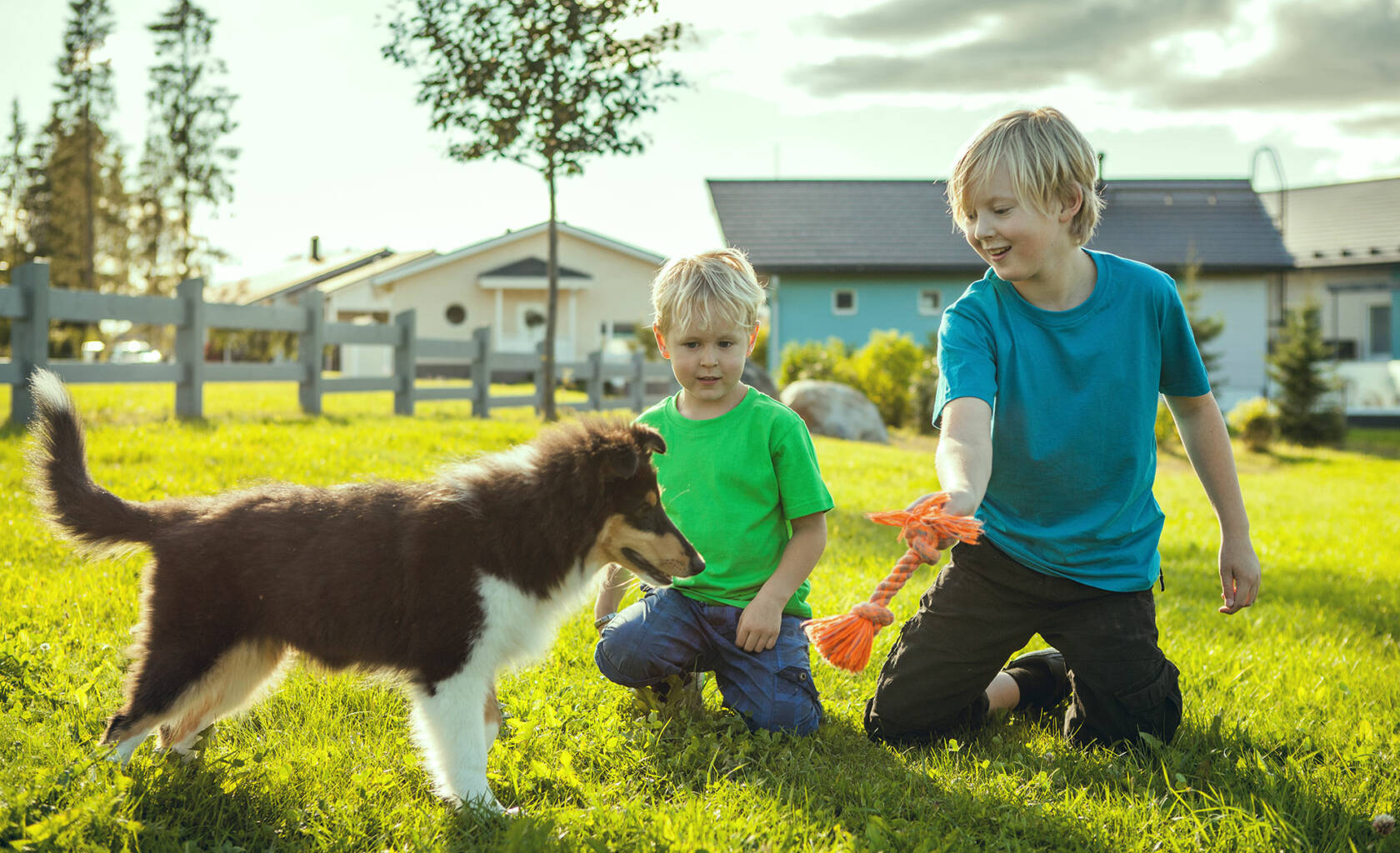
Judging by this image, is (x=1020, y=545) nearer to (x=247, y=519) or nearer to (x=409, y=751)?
(x=409, y=751)

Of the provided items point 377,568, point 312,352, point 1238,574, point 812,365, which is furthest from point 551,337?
point 1238,574

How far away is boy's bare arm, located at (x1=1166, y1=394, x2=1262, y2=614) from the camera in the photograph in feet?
12.0

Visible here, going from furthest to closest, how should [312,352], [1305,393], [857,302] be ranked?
1. [857,302]
2. [1305,393]
3. [312,352]

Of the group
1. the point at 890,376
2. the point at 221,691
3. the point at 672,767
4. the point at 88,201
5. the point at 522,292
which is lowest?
the point at 672,767

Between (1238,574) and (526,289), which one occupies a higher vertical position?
(526,289)

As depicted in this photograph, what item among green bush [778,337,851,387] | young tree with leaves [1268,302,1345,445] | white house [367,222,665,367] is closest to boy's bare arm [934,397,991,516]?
green bush [778,337,851,387]

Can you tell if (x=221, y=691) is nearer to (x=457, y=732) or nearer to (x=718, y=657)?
(x=457, y=732)

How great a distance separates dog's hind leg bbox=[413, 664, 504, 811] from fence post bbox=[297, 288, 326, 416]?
1078 cm

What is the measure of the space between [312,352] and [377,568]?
37.1 feet

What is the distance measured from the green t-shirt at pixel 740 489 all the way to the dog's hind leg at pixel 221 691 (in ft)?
5.05

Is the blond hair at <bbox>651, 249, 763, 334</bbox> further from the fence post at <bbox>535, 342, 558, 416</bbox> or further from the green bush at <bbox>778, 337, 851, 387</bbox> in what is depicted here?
the green bush at <bbox>778, 337, 851, 387</bbox>

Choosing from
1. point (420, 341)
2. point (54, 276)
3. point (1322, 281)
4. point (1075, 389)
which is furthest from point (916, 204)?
point (54, 276)

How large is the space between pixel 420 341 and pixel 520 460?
13616 mm

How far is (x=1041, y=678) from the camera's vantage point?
431 cm
